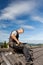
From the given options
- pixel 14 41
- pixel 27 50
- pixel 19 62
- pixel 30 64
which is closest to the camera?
pixel 19 62

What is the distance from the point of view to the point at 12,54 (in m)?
7.94

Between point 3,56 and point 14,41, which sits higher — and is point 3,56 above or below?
below

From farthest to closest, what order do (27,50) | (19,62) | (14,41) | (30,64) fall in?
(14,41), (27,50), (30,64), (19,62)

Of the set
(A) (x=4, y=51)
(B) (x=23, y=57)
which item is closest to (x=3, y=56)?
(A) (x=4, y=51)

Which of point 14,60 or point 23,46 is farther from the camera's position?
point 23,46

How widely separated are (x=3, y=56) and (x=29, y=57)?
4.42ft

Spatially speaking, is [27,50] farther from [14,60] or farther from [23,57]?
[14,60]

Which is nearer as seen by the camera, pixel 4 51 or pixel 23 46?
pixel 4 51

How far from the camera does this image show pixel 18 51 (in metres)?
8.78

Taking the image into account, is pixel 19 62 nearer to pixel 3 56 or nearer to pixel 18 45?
pixel 3 56

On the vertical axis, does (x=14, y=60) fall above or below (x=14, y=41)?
below

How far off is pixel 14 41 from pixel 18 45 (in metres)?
0.36

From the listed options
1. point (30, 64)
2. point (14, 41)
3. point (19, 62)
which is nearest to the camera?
point (19, 62)

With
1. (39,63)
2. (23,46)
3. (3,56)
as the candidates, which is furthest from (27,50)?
(3,56)
